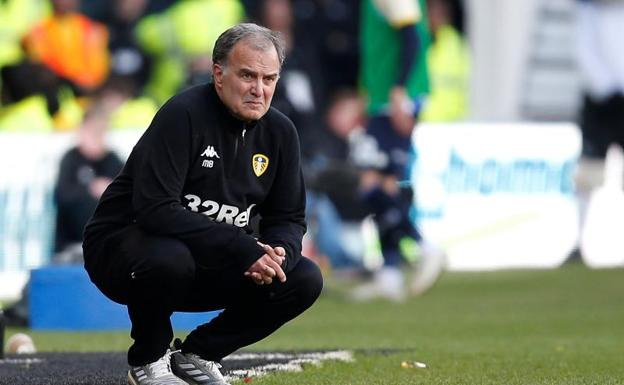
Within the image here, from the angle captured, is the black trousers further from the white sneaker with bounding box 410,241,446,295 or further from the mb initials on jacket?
the white sneaker with bounding box 410,241,446,295

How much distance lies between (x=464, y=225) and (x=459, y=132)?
0.86 m

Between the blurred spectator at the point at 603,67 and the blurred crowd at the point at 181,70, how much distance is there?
2.39 metres

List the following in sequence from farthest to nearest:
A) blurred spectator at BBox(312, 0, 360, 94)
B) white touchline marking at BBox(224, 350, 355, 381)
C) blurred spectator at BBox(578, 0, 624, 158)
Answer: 1. blurred spectator at BBox(312, 0, 360, 94)
2. blurred spectator at BBox(578, 0, 624, 158)
3. white touchline marking at BBox(224, 350, 355, 381)

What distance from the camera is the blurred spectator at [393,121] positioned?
47.1 feet

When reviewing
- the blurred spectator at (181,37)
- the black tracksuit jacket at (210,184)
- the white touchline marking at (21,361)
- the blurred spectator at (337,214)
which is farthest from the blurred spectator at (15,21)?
the black tracksuit jacket at (210,184)

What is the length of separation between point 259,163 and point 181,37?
12829mm

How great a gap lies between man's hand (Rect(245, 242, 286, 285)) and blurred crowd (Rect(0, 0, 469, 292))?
8.09 metres

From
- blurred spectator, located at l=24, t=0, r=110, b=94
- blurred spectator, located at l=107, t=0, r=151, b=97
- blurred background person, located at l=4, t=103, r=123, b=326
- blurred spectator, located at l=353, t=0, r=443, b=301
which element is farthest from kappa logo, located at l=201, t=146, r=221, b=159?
blurred spectator, located at l=107, t=0, r=151, b=97

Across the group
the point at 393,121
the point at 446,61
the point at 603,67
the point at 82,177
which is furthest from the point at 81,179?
the point at 446,61

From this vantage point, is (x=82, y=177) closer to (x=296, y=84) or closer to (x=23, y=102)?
(x=23, y=102)

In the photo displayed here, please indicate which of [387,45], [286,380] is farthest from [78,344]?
[387,45]

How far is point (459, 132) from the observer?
1608cm

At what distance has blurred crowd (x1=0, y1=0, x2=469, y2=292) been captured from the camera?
1577cm

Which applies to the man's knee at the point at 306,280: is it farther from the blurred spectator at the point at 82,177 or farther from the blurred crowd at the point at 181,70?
the blurred crowd at the point at 181,70
